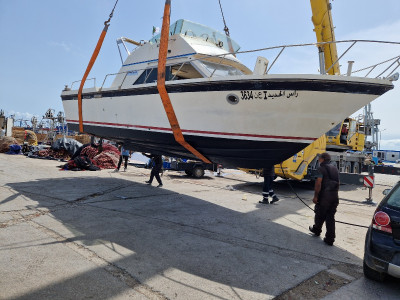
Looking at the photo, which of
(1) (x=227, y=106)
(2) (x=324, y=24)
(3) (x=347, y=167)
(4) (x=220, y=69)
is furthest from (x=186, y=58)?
(3) (x=347, y=167)

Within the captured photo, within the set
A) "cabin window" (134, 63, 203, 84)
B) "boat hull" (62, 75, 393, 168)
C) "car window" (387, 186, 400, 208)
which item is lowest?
"car window" (387, 186, 400, 208)

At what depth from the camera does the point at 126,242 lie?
338 cm

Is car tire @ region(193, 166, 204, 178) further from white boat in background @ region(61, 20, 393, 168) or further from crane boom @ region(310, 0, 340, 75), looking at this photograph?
crane boom @ region(310, 0, 340, 75)

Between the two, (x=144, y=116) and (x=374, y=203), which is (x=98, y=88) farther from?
(x=374, y=203)

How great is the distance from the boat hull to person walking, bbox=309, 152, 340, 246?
748 millimetres

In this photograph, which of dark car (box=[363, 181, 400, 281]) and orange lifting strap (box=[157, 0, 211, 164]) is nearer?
dark car (box=[363, 181, 400, 281])

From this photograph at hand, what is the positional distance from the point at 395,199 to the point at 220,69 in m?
4.27

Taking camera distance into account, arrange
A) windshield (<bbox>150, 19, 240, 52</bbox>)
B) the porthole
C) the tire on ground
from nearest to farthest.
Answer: the porthole → windshield (<bbox>150, 19, 240, 52</bbox>) → the tire on ground

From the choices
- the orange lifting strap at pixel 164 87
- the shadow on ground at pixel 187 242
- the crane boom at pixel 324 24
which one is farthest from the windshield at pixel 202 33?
the shadow on ground at pixel 187 242

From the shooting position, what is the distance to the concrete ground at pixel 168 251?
241 centimetres

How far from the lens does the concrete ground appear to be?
95.0 inches

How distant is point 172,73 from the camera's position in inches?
234

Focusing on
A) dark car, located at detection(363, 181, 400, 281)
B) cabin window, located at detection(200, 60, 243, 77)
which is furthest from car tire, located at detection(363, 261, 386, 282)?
cabin window, located at detection(200, 60, 243, 77)

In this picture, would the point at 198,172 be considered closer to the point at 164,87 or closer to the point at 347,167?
the point at 347,167
